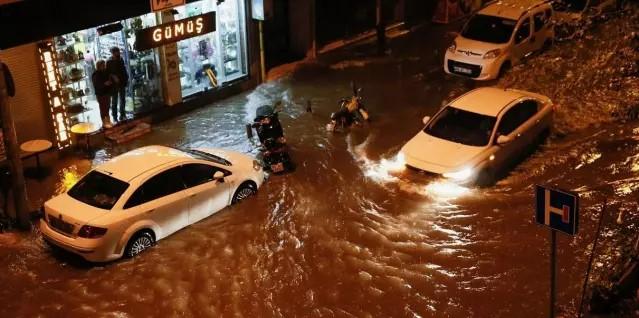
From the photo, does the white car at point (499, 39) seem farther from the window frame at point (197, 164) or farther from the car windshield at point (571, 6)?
the window frame at point (197, 164)

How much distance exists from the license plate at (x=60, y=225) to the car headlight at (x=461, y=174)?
6.76 m

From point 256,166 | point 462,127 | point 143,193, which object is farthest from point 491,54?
point 143,193

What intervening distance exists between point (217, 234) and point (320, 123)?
5928mm

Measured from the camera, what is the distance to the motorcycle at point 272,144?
614 inches

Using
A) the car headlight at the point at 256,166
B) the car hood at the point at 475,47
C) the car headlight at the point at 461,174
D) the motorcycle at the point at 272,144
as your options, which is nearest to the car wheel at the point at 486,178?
the car headlight at the point at 461,174

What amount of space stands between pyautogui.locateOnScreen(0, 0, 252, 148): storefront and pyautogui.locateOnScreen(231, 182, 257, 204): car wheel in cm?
468

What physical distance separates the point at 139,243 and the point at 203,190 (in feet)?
5.01

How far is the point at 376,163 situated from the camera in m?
16.1

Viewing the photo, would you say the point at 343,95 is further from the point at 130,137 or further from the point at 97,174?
the point at 97,174

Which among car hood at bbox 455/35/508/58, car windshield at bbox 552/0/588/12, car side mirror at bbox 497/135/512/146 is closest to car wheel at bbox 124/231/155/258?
car side mirror at bbox 497/135/512/146

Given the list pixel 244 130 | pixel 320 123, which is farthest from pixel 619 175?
pixel 244 130

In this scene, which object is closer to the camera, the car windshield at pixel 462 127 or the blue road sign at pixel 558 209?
the blue road sign at pixel 558 209

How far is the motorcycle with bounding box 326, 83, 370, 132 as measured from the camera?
17.8m

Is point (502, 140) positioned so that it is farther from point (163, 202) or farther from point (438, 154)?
point (163, 202)
